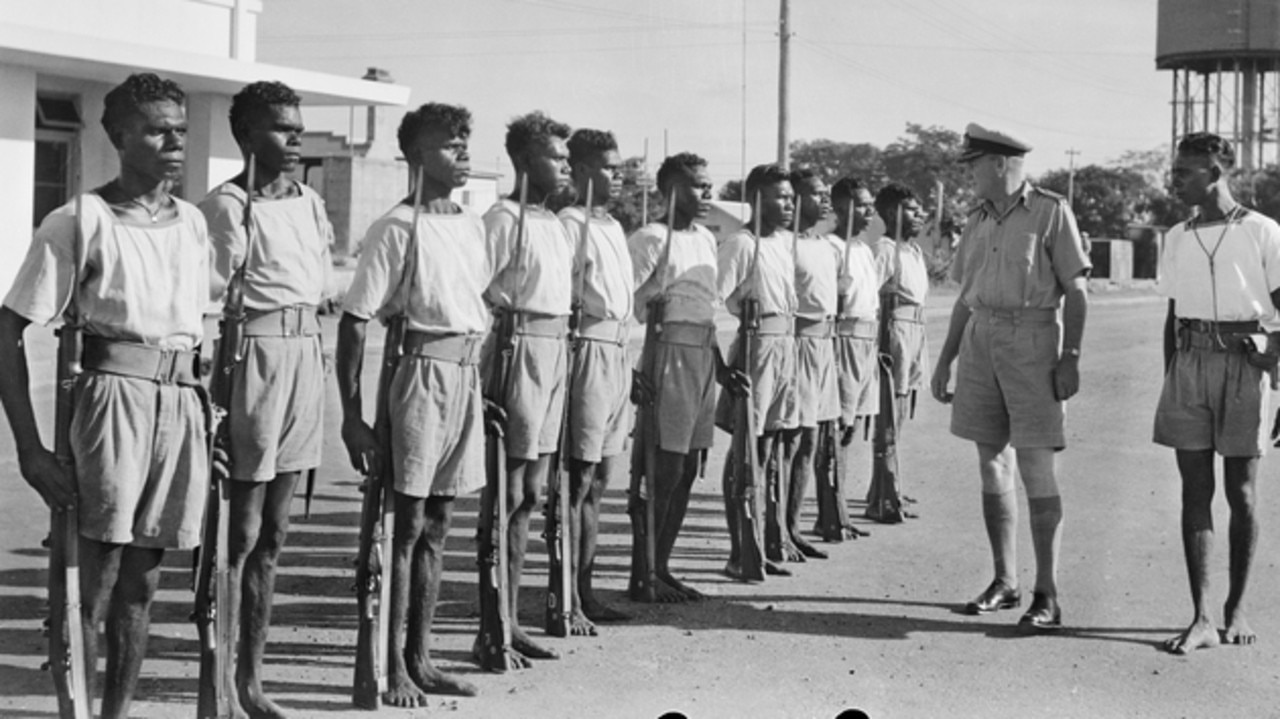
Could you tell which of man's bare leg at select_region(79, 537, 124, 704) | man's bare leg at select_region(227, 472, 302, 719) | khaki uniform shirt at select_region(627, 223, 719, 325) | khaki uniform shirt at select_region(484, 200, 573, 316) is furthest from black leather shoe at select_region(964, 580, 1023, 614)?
man's bare leg at select_region(79, 537, 124, 704)

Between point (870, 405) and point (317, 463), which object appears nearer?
point (317, 463)

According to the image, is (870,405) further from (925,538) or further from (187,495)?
(187,495)

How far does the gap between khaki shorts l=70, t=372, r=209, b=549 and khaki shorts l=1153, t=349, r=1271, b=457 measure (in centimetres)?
408

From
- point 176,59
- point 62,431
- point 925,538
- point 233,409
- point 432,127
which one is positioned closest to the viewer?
point 62,431

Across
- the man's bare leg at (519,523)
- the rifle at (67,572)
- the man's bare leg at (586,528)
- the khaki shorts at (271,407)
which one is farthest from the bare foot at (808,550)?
the rifle at (67,572)

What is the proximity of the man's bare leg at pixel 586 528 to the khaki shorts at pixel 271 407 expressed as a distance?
63.4 inches

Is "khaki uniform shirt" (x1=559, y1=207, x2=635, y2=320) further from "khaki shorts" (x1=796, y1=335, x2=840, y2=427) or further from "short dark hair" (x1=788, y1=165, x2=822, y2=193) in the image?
"short dark hair" (x1=788, y1=165, x2=822, y2=193)

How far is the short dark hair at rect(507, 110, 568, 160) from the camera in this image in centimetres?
593

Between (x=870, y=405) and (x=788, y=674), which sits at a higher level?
(x=870, y=405)

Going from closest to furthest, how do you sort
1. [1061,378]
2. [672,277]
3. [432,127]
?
[432,127], [1061,378], [672,277]

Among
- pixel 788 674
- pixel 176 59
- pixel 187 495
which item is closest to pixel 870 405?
pixel 788 674

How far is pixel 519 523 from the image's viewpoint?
19.3ft

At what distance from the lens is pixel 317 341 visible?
5051 millimetres

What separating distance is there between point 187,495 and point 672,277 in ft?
10.4
